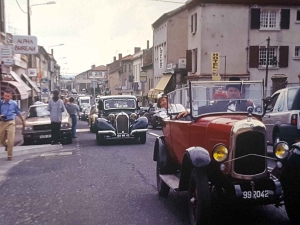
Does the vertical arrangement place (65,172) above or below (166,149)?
below

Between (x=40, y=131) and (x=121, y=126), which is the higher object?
(x=121, y=126)

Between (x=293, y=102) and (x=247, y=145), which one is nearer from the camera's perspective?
(x=247, y=145)

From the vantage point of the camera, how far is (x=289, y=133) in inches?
450

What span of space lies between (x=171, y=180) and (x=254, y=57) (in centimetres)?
3106

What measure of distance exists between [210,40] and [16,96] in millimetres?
15199

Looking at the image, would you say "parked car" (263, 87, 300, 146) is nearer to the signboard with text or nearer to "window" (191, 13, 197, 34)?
the signboard with text

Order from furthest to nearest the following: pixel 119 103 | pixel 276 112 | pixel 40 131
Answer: pixel 119 103 < pixel 40 131 < pixel 276 112

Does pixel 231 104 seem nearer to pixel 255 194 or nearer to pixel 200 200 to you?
pixel 255 194


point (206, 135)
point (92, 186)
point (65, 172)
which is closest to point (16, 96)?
point (65, 172)

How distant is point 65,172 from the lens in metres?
10.8

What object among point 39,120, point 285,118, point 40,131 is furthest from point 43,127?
point 285,118

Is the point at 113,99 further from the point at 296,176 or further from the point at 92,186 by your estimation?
the point at 296,176

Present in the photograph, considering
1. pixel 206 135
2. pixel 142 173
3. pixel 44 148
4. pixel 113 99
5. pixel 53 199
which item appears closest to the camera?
pixel 206 135

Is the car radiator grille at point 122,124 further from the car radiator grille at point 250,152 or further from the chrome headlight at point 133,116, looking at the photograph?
the car radiator grille at point 250,152
